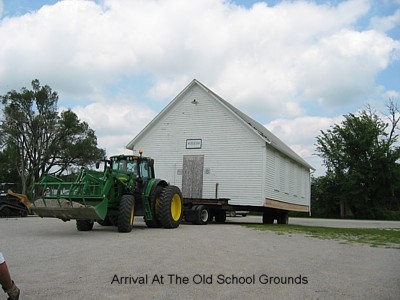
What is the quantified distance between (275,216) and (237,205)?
483 cm

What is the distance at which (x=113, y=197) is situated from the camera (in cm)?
1349

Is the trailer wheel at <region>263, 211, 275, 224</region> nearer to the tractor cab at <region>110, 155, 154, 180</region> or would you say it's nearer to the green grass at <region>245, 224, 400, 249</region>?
the green grass at <region>245, 224, 400, 249</region>

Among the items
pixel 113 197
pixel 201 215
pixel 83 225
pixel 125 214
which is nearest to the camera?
pixel 125 214

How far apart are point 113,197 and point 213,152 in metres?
9.39

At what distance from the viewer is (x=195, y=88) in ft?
76.4

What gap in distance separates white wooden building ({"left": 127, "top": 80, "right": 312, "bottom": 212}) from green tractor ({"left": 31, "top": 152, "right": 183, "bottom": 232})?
231 inches

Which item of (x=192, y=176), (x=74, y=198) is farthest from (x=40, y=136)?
(x=74, y=198)

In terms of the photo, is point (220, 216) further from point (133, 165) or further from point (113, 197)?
point (113, 197)

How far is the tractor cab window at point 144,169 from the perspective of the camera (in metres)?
15.4

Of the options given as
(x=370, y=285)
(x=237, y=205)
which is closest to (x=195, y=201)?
(x=237, y=205)

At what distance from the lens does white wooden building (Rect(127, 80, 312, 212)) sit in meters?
21.1

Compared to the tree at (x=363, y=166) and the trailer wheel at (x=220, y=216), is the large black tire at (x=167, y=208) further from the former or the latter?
the tree at (x=363, y=166)

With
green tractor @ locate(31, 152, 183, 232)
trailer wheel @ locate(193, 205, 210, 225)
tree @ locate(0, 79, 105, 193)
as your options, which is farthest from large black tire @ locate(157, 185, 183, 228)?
tree @ locate(0, 79, 105, 193)

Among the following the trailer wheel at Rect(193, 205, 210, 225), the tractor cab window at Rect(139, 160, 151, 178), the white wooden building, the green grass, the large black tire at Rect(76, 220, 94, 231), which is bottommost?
the large black tire at Rect(76, 220, 94, 231)
